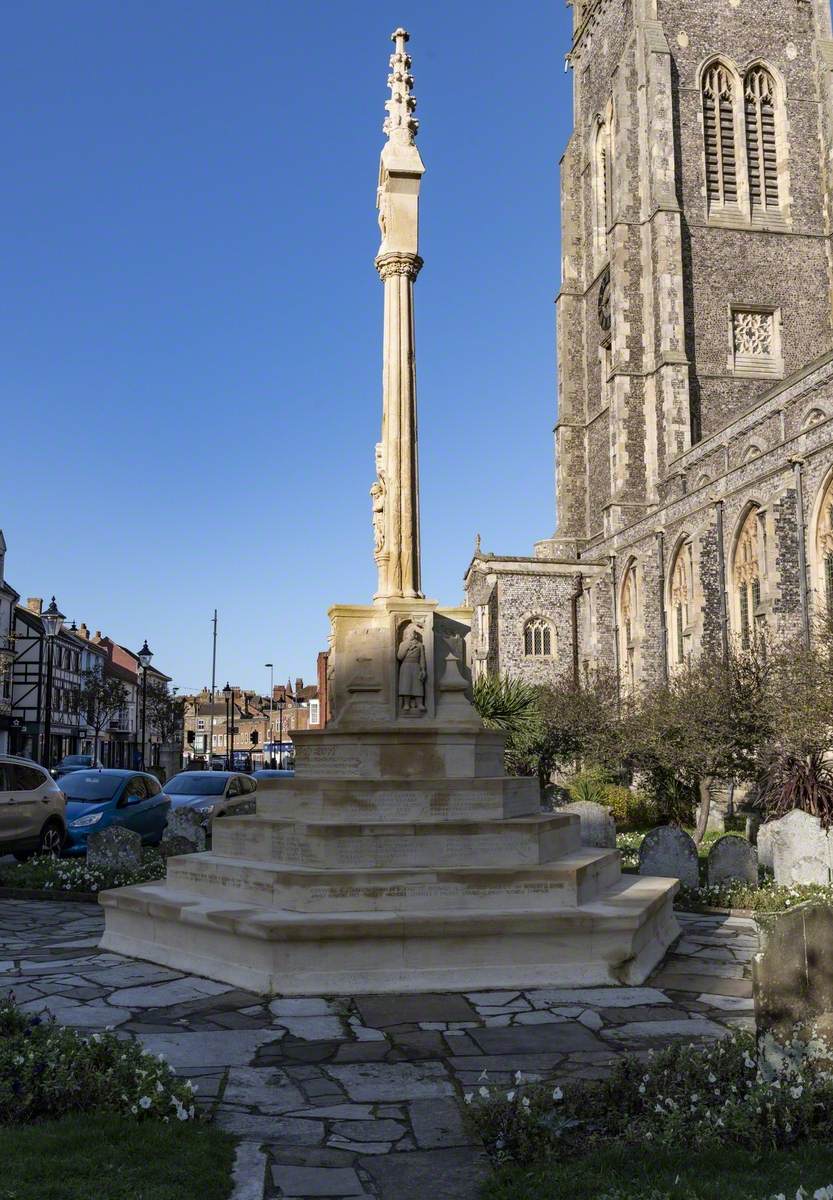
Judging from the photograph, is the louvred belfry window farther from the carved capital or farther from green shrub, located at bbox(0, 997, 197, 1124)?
green shrub, located at bbox(0, 997, 197, 1124)

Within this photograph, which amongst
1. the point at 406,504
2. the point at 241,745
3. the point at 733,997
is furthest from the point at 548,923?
the point at 241,745

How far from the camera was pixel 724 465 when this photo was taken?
37.1 meters

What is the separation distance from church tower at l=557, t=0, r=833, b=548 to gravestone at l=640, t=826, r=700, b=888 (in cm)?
3083

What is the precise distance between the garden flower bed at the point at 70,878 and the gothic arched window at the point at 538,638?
3169cm

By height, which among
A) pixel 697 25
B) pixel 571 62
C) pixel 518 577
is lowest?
pixel 518 577

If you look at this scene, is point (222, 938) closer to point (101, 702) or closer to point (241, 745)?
point (101, 702)

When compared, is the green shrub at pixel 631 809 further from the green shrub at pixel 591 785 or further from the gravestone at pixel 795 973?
the gravestone at pixel 795 973

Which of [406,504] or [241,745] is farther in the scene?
[241,745]

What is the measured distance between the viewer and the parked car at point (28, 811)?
13.7 m

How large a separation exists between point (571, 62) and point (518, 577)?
2920cm

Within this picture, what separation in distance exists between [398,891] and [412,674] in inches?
88.4

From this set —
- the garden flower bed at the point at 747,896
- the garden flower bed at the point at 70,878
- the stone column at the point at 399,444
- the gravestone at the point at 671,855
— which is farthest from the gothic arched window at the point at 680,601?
the stone column at the point at 399,444

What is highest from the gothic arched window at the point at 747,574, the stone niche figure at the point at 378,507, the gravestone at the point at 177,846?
the gothic arched window at the point at 747,574

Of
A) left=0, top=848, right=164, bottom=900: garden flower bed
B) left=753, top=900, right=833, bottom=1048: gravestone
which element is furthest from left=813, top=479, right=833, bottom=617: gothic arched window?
left=753, top=900, right=833, bottom=1048: gravestone
